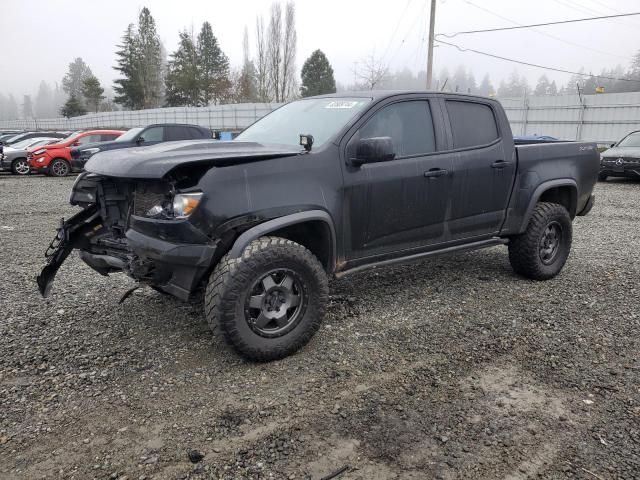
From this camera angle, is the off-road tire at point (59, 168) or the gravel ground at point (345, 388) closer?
the gravel ground at point (345, 388)

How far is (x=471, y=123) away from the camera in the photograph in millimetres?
4750

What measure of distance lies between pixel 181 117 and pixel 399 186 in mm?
44976

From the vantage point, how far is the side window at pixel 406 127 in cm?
409

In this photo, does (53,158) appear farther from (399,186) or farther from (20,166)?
(399,186)

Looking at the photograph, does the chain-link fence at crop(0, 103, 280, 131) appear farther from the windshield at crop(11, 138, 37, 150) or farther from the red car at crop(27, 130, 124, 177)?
the red car at crop(27, 130, 124, 177)

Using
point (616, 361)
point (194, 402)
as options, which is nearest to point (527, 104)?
point (616, 361)

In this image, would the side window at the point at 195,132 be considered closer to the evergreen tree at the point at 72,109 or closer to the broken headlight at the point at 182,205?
the broken headlight at the point at 182,205

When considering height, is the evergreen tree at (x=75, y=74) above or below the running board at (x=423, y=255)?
above

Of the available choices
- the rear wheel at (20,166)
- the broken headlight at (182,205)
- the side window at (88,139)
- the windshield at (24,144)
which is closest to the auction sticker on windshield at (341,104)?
the broken headlight at (182,205)

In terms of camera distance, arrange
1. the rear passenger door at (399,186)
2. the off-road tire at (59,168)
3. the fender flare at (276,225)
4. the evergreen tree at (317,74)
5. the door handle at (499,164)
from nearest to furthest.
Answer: the fender flare at (276,225), the rear passenger door at (399,186), the door handle at (499,164), the off-road tire at (59,168), the evergreen tree at (317,74)

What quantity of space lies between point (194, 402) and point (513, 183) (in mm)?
3551

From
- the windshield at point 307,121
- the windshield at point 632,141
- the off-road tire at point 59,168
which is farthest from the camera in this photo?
the off-road tire at point 59,168

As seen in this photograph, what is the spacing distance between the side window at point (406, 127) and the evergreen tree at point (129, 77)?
64948mm

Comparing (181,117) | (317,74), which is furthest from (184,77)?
(317,74)
